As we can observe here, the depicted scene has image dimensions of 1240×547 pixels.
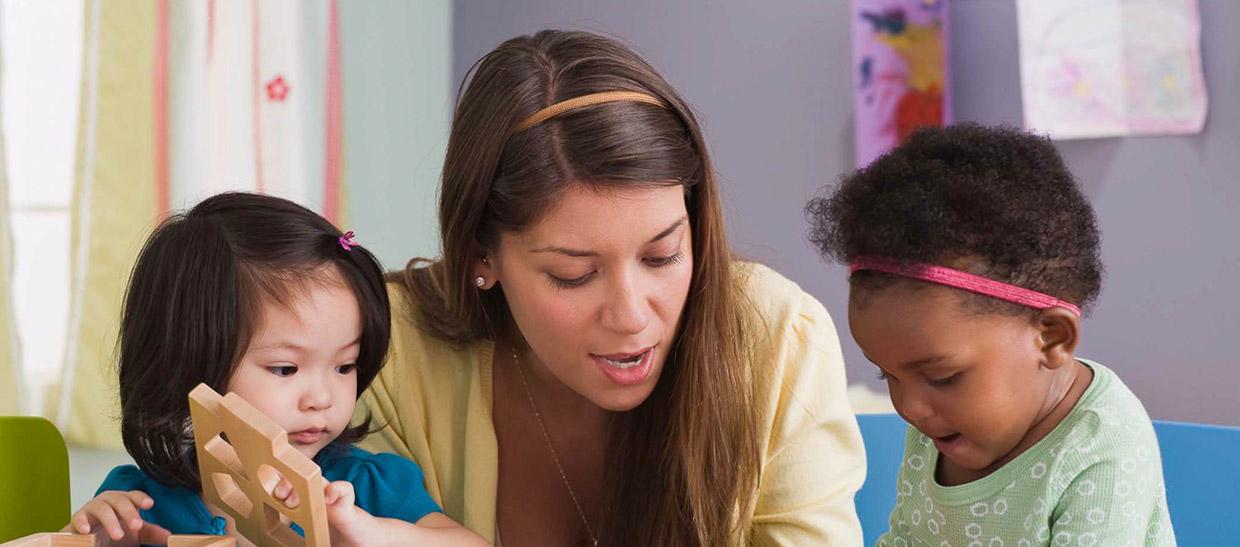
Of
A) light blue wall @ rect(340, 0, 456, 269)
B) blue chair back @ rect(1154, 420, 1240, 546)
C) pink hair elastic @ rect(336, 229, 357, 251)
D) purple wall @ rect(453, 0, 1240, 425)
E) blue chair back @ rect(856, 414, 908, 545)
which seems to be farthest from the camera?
light blue wall @ rect(340, 0, 456, 269)

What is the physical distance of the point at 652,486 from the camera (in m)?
1.49

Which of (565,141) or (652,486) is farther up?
(565,141)

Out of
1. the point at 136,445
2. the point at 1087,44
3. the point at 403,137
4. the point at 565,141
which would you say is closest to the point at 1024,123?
the point at 1087,44

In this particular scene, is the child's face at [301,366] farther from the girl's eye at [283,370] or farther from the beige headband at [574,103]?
the beige headband at [574,103]

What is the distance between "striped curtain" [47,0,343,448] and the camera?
7.95ft

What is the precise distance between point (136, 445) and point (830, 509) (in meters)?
0.79

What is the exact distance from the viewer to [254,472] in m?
0.94

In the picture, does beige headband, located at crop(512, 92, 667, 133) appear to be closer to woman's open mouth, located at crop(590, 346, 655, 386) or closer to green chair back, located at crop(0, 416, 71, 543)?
woman's open mouth, located at crop(590, 346, 655, 386)

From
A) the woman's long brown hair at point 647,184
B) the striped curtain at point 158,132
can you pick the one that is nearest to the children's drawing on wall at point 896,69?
the striped curtain at point 158,132

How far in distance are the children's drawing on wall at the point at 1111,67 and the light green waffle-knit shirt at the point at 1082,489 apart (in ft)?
6.42

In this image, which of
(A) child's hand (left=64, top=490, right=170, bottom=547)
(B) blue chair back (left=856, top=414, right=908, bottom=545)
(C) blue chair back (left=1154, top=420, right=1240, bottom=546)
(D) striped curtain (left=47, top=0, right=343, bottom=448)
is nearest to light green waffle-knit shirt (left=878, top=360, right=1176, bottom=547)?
(C) blue chair back (left=1154, top=420, right=1240, bottom=546)

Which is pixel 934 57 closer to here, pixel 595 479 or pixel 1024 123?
pixel 1024 123

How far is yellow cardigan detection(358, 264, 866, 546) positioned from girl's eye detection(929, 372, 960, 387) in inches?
13.5

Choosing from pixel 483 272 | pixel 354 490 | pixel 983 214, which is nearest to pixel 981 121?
pixel 483 272
